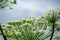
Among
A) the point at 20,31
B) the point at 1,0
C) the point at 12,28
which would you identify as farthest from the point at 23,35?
the point at 1,0

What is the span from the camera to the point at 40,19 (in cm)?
1030

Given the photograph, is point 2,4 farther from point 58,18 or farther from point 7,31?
point 58,18

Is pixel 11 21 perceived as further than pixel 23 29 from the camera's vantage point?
Yes

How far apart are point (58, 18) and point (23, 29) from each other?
124cm

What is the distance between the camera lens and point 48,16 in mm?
10164

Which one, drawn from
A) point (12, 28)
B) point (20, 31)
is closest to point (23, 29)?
point (20, 31)

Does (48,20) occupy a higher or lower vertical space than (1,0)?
lower

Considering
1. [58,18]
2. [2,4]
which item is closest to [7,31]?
[2,4]

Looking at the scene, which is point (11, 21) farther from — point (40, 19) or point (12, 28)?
point (40, 19)

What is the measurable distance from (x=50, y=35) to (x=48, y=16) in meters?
0.64

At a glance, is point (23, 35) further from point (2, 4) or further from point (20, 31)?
point (2, 4)

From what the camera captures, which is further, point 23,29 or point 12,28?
point 12,28

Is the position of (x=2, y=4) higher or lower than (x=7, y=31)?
higher

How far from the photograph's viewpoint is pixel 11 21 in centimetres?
1025
